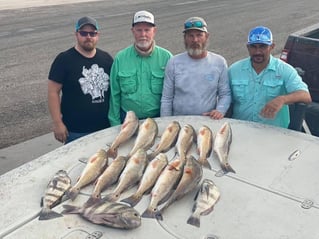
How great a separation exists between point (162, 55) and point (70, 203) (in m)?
2.23

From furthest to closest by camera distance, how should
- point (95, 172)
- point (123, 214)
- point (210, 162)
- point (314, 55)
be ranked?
point (314, 55), point (210, 162), point (95, 172), point (123, 214)

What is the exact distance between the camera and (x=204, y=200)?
114 inches

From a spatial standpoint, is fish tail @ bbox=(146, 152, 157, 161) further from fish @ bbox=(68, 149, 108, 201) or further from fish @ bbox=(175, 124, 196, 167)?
fish @ bbox=(68, 149, 108, 201)

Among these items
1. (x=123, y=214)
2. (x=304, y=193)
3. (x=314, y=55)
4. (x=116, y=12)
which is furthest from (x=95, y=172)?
(x=116, y=12)

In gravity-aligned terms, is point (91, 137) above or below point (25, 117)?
above

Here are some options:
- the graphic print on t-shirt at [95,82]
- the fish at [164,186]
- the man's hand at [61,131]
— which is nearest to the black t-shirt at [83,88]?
the graphic print on t-shirt at [95,82]

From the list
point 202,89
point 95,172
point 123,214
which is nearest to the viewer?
point 123,214

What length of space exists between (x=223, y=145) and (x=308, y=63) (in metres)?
2.34

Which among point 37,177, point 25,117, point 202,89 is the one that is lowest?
point 25,117

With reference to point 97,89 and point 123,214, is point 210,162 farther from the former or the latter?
point 97,89

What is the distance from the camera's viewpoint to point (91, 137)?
12.9 ft

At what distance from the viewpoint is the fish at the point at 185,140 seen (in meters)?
3.60

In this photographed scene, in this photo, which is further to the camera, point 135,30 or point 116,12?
point 116,12

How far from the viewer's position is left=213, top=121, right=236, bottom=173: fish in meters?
3.41
